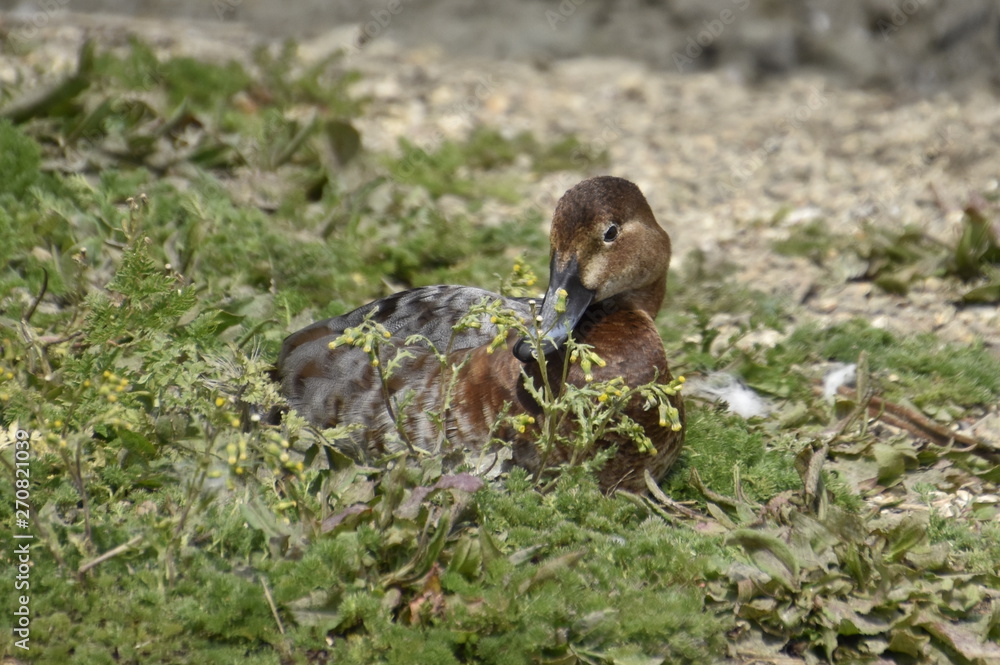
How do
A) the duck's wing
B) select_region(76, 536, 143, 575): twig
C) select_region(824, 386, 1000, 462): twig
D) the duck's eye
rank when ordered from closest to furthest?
Answer: select_region(76, 536, 143, 575): twig, the duck's eye, the duck's wing, select_region(824, 386, 1000, 462): twig

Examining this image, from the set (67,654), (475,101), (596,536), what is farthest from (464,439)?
(475,101)

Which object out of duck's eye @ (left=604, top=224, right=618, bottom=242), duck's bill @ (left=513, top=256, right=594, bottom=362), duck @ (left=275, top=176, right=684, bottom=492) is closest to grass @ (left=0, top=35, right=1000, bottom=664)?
duck @ (left=275, top=176, right=684, bottom=492)

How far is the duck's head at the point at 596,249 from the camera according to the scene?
162 inches

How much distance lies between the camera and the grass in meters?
3.10

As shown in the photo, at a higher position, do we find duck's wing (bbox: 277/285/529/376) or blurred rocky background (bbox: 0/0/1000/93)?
blurred rocky background (bbox: 0/0/1000/93)

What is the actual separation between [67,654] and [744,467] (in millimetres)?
2553

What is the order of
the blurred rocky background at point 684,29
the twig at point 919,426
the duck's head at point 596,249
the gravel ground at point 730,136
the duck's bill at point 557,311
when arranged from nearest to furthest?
the duck's bill at point 557,311, the duck's head at point 596,249, the twig at point 919,426, the gravel ground at point 730,136, the blurred rocky background at point 684,29

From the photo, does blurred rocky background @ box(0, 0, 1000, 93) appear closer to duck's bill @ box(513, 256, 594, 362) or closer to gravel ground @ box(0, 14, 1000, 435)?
gravel ground @ box(0, 14, 1000, 435)

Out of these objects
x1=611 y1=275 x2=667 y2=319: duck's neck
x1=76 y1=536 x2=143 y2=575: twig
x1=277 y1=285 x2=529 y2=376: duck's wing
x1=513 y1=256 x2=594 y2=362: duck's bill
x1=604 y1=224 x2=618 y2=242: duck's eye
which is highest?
x1=604 y1=224 x2=618 y2=242: duck's eye

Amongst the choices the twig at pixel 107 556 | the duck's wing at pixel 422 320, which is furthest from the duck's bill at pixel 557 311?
the twig at pixel 107 556

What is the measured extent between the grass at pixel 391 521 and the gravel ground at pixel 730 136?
1.14m

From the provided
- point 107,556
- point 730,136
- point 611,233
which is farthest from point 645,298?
point 730,136

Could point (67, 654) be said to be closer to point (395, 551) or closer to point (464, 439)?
point (395, 551)

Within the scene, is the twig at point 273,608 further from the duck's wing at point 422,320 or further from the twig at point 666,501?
the twig at point 666,501
